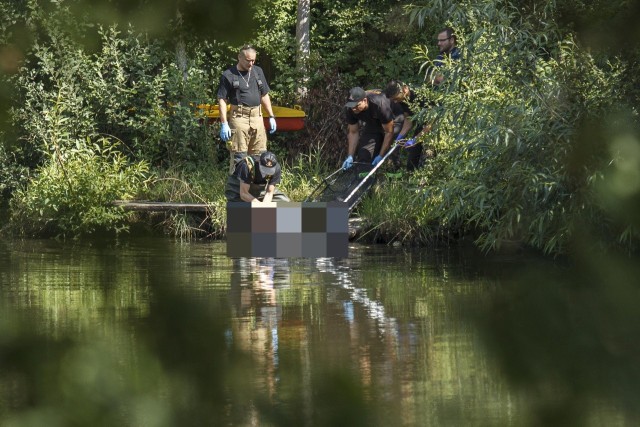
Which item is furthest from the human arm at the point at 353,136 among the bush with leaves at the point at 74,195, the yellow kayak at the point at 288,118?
the yellow kayak at the point at 288,118

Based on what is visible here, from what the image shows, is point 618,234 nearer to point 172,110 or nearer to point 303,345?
point 303,345

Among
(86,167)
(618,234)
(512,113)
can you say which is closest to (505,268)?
(512,113)

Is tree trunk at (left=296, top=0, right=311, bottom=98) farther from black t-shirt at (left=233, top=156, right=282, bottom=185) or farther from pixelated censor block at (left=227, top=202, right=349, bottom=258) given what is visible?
pixelated censor block at (left=227, top=202, right=349, bottom=258)

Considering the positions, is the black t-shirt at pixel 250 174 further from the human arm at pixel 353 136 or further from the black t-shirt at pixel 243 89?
the human arm at pixel 353 136

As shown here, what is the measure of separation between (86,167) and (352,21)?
5.71 metres

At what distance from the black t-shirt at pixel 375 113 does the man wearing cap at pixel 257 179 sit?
1.39 m

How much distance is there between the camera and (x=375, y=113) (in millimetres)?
14352

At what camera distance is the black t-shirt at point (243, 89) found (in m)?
14.3

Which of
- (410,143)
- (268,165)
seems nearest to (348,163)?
(410,143)

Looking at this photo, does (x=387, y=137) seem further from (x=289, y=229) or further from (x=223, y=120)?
(x=289, y=229)

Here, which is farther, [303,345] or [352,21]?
[352,21]

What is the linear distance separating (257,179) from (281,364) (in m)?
7.80

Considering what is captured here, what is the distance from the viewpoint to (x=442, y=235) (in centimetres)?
1398

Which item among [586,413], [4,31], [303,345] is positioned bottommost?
[303,345]
